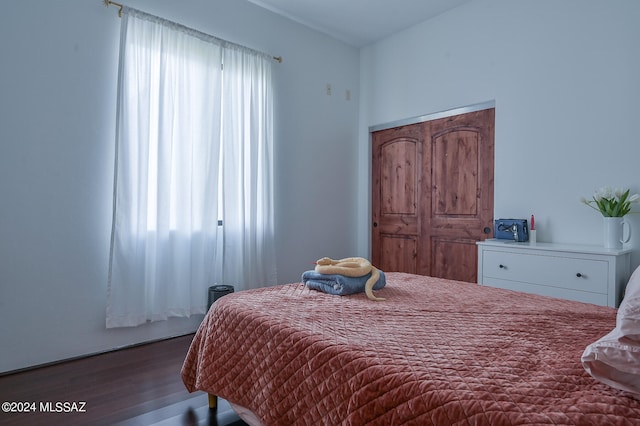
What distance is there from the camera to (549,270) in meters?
2.66

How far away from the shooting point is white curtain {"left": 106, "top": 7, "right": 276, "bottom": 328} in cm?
282

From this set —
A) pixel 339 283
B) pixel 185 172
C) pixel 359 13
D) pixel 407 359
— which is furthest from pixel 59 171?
pixel 359 13

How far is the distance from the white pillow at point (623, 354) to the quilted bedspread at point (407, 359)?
0.10 feet

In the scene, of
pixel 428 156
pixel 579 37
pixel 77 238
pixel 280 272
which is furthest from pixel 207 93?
pixel 579 37

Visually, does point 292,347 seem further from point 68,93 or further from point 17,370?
point 68,93

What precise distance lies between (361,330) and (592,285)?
1.97m

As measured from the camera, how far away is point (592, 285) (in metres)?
2.47

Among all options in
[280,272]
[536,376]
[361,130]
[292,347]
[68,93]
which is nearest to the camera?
[536,376]

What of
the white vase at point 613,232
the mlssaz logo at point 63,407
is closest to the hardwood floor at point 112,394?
the mlssaz logo at point 63,407

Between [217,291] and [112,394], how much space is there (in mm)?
1105

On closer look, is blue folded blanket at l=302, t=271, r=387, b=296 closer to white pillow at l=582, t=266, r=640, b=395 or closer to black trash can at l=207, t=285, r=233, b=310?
white pillow at l=582, t=266, r=640, b=395

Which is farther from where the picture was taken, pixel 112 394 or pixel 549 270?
pixel 549 270

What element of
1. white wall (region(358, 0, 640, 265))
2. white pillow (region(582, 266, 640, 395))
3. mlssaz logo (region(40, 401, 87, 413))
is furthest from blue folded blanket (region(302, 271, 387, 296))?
white wall (region(358, 0, 640, 265))

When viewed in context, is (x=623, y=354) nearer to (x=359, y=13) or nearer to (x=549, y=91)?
(x=549, y=91)
